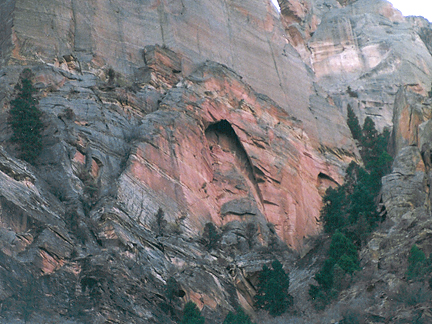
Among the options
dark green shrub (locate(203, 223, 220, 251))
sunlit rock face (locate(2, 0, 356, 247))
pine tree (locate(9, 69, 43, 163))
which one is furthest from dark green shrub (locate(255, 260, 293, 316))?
pine tree (locate(9, 69, 43, 163))

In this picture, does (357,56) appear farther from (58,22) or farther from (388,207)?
(388,207)

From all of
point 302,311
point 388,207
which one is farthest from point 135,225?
point 388,207

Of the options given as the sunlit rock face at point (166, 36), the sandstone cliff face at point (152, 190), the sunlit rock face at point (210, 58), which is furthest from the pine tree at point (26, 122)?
the sunlit rock face at point (166, 36)

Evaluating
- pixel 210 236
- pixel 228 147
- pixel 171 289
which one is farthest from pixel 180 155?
pixel 171 289

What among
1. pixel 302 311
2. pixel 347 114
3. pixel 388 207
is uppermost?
pixel 388 207

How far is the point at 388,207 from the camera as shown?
4984 cm

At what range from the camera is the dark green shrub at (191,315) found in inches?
1651

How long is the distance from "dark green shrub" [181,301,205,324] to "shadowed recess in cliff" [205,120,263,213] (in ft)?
65.4

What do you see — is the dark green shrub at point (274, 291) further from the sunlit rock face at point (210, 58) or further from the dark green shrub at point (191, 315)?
the sunlit rock face at point (210, 58)

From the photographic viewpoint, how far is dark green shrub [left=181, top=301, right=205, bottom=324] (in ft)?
138

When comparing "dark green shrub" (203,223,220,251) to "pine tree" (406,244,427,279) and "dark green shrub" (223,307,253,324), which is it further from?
"pine tree" (406,244,427,279)

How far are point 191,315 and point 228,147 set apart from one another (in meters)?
23.1

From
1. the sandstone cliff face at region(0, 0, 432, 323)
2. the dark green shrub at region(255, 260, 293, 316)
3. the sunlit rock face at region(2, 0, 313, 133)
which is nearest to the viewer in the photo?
the sandstone cliff face at region(0, 0, 432, 323)

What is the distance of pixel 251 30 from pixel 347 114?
12.4m
